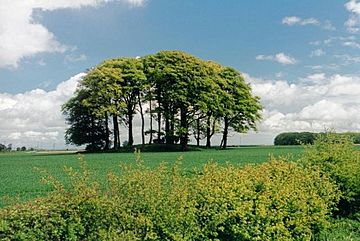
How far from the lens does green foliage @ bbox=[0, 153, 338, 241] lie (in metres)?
7.04

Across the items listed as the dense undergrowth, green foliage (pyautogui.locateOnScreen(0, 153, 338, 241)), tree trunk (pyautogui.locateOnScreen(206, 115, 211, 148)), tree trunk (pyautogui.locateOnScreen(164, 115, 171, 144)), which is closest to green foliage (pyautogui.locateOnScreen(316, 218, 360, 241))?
the dense undergrowth

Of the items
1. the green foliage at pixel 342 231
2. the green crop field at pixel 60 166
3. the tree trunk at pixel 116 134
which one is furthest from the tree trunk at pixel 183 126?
the green foliage at pixel 342 231

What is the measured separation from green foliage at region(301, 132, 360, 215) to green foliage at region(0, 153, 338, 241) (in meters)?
3.26

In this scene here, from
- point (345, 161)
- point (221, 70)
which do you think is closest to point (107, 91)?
point (221, 70)

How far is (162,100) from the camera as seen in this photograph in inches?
2206

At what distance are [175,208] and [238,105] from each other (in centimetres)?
5481

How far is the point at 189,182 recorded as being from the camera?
8531mm

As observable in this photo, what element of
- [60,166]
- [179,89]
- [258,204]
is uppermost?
[179,89]

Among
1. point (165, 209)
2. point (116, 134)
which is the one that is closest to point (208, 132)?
point (116, 134)

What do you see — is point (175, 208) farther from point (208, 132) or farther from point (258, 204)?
point (208, 132)

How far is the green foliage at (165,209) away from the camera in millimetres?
7035

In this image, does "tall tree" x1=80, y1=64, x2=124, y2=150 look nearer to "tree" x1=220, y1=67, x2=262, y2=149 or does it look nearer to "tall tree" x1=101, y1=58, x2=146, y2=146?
"tall tree" x1=101, y1=58, x2=146, y2=146

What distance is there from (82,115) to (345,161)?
53445 mm

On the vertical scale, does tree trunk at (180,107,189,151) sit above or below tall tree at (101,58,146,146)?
below
